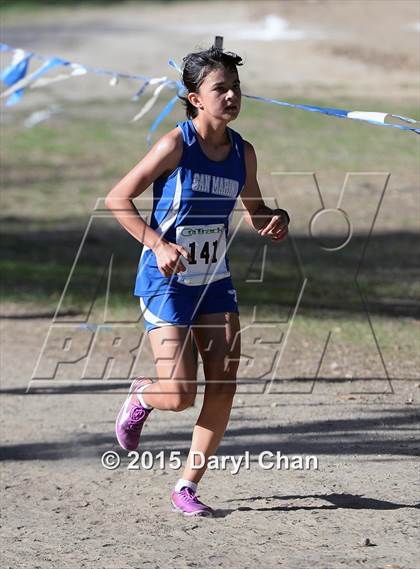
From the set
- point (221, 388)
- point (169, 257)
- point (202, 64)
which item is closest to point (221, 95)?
point (202, 64)

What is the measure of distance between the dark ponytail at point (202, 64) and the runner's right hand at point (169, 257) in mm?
772

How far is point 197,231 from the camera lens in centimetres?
555

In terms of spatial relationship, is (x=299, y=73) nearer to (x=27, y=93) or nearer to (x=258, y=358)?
(x=27, y=93)

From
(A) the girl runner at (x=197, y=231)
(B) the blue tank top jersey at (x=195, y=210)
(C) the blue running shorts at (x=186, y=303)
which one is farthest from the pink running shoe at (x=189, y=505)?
(B) the blue tank top jersey at (x=195, y=210)

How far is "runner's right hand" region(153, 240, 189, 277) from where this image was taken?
527 centimetres

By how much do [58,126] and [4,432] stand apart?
15590 millimetres

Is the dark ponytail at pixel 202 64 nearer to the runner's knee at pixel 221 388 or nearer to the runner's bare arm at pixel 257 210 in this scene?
the runner's bare arm at pixel 257 210

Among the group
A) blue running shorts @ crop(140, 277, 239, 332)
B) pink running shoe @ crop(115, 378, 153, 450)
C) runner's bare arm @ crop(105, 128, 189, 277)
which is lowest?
pink running shoe @ crop(115, 378, 153, 450)

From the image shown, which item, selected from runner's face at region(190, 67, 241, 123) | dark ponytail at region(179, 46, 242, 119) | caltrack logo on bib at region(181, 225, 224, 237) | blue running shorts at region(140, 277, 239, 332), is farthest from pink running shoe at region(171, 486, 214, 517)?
dark ponytail at region(179, 46, 242, 119)

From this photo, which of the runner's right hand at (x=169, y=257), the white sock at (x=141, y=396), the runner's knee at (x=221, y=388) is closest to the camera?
the runner's right hand at (x=169, y=257)

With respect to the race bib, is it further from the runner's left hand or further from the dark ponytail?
the dark ponytail

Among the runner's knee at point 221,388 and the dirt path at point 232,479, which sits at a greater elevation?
the runner's knee at point 221,388

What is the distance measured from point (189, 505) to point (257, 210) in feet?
4.70

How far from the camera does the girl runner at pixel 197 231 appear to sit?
216 inches
